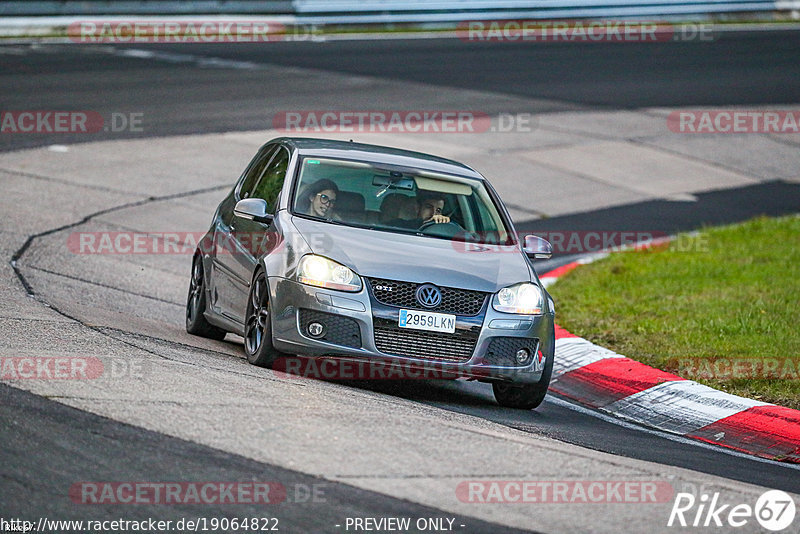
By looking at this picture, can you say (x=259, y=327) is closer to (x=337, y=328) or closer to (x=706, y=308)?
(x=337, y=328)

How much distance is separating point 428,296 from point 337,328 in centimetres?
61

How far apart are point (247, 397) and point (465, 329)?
1.70 meters

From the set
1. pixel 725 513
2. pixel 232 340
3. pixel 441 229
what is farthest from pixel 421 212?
pixel 725 513

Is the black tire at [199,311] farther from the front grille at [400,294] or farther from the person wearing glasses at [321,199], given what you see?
the front grille at [400,294]

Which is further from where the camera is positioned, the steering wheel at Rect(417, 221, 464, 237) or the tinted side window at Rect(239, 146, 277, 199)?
the tinted side window at Rect(239, 146, 277, 199)

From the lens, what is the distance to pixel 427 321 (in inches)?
314

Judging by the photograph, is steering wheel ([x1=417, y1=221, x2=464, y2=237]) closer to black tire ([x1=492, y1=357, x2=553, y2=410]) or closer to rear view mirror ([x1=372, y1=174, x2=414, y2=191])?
rear view mirror ([x1=372, y1=174, x2=414, y2=191])

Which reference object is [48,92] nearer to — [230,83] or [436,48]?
[230,83]

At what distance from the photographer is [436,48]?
30.1 m

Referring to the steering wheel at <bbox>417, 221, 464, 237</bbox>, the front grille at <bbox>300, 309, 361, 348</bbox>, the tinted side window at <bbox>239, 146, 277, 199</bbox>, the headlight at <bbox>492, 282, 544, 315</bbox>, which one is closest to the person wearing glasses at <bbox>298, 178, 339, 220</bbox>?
the steering wheel at <bbox>417, 221, 464, 237</bbox>

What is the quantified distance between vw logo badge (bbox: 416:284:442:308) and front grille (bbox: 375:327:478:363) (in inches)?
7.5

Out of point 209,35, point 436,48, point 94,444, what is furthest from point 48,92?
point 94,444

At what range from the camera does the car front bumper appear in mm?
7930

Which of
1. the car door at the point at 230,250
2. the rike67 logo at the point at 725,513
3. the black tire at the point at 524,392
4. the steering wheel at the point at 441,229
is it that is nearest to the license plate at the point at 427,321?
the black tire at the point at 524,392
